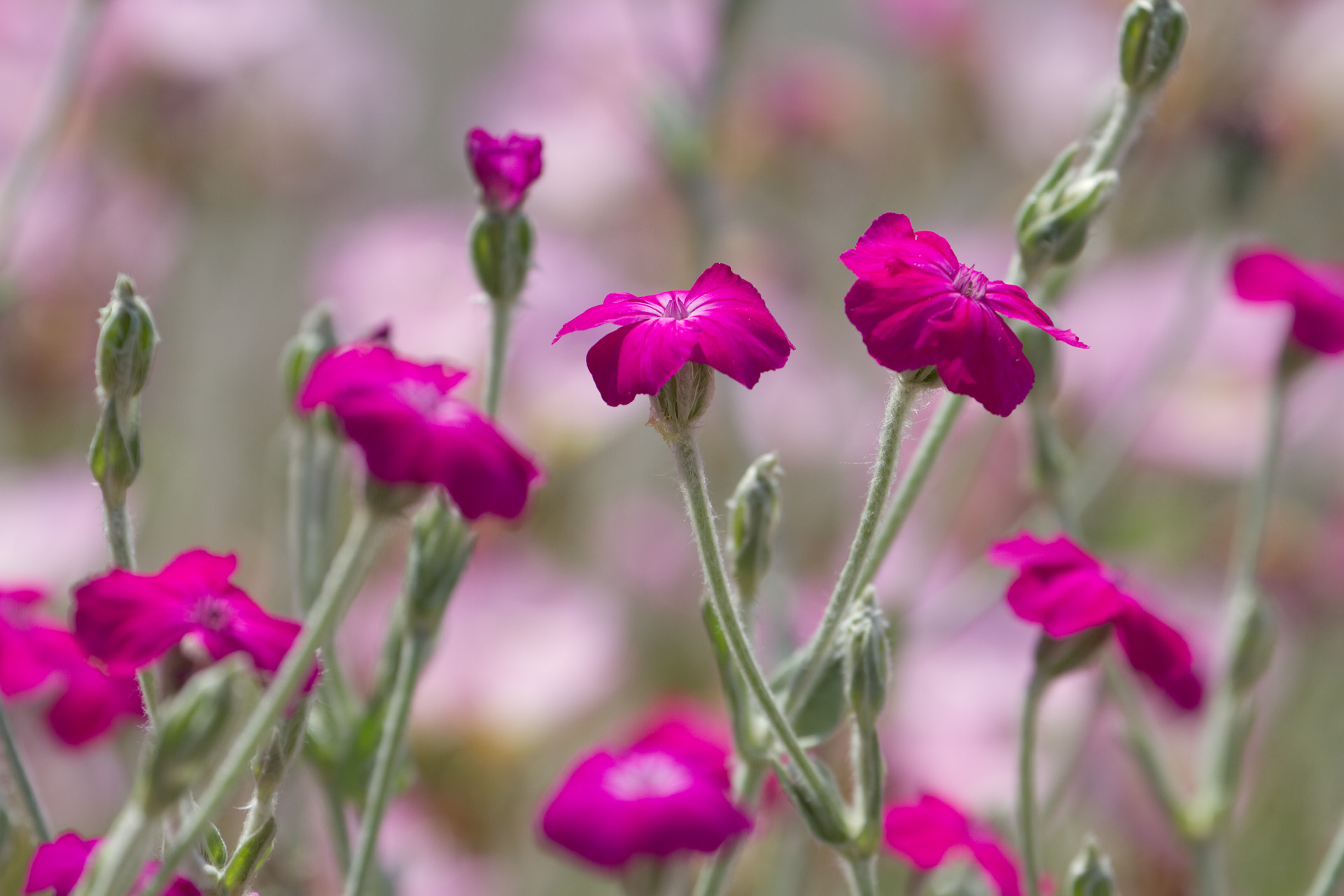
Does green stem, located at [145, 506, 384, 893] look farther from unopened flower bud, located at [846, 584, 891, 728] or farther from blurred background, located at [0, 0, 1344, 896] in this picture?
blurred background, located at [0, 0, 1344, 896]

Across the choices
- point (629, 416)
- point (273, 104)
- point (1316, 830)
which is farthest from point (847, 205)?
point (1316, 830)

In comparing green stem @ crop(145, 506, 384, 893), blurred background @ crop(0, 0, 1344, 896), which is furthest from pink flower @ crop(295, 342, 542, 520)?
blurred background @ crop(0, 0, 1344, 896)

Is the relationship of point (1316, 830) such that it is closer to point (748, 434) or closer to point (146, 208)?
point (748, 434)

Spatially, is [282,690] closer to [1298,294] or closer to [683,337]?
[683,337]

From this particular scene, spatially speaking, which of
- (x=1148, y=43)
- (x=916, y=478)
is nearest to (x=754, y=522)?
(x=916, y=478)

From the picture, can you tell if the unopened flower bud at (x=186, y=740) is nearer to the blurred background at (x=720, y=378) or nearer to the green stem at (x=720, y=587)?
the green stem at (x=720, y=587)
